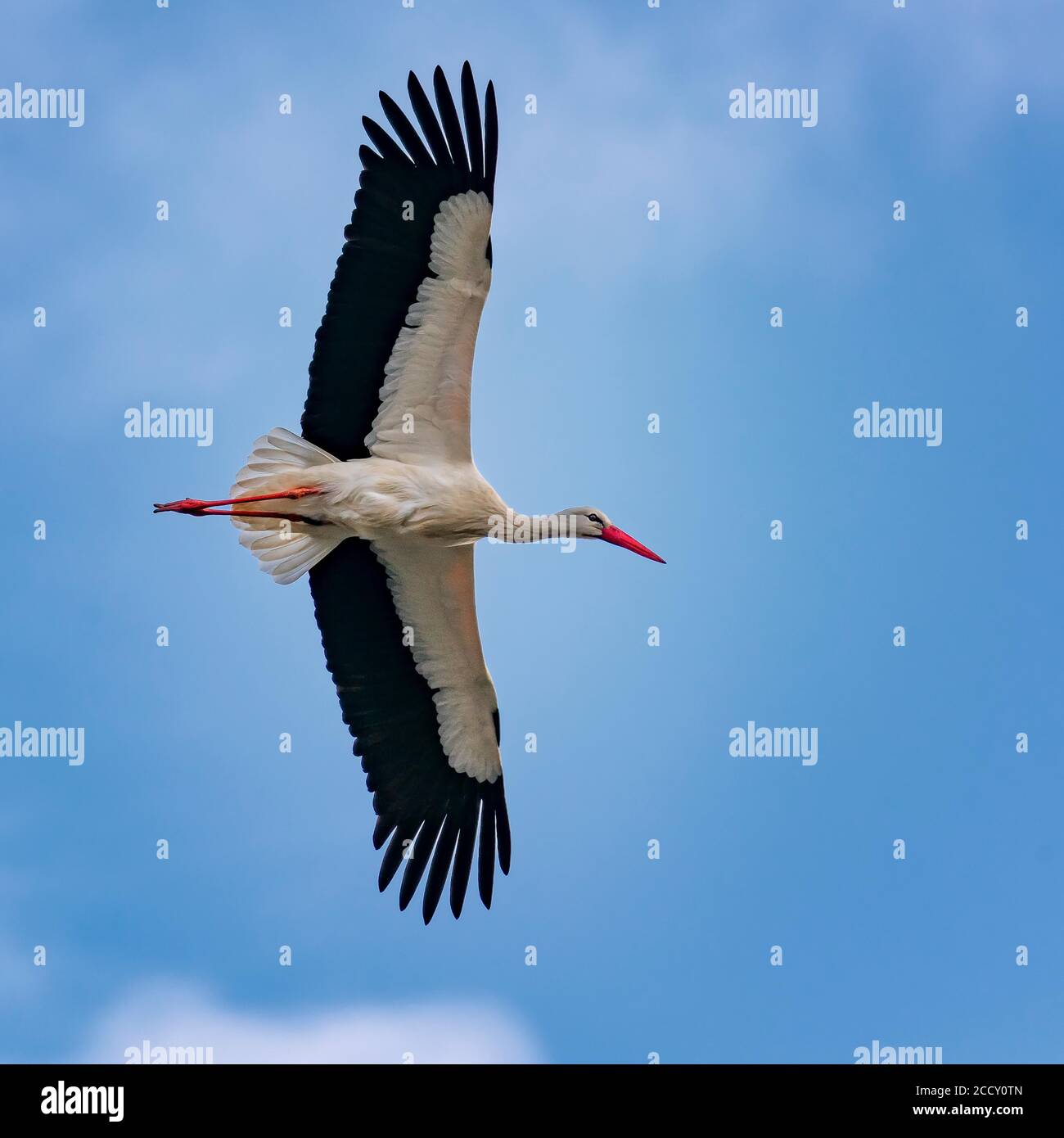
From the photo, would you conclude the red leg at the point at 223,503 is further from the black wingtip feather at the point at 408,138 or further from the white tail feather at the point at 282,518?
the black wingtip feather at the point at 408,138

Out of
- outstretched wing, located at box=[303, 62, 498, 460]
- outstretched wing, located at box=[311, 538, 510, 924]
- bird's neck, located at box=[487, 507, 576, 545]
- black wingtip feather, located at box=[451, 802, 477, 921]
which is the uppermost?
outstretched wing, located at box=[303, 62, 498, 460]

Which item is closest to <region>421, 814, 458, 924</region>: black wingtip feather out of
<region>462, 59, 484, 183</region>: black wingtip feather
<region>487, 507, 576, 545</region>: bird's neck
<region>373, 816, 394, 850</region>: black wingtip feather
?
<region>373, 816, 394, 850</region>: black wingtip feather

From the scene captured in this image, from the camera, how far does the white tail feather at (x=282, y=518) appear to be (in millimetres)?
11156

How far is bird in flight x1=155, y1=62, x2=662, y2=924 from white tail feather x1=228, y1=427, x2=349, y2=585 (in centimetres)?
1

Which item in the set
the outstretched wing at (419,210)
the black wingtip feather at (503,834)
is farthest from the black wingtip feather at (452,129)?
the black wingtip feather at (503,834)

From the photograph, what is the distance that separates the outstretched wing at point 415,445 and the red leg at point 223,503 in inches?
15.3

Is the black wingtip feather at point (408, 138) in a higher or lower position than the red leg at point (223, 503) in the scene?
higher

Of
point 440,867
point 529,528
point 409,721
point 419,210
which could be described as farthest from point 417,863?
point 419,210

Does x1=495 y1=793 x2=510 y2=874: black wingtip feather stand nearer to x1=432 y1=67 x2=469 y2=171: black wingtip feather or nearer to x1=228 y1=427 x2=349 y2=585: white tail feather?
x1=228 y1=427 x2=349 y2=585: white tail feather

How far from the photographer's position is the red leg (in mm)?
11070

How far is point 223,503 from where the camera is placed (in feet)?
36.7
